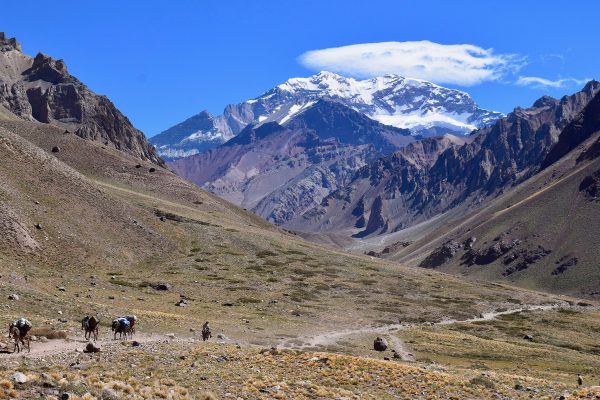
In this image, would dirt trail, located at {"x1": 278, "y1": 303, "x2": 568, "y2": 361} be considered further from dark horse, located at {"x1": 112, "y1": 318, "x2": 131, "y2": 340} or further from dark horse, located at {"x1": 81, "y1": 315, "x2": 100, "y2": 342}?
dark horse, located at {"x1": 81, "y1": 315, "x2": 100, "y2": 342}

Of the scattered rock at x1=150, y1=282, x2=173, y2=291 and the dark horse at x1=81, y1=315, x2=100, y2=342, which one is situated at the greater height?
the scattered rock at x1=150, y1=282, x2=173, y2=291

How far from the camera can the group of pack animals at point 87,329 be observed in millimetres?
34969

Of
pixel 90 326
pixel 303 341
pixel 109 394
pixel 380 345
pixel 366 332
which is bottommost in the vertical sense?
pixel 366 332

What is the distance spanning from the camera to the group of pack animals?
35.0 metres

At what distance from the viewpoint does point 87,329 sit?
142 ft

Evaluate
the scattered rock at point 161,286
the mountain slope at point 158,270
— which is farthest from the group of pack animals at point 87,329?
the scattered rock at point 161,286

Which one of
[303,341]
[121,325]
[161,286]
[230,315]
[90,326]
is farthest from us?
[161,286]

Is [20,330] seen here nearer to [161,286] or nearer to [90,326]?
[90,326]

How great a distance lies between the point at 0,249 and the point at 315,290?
64.2m

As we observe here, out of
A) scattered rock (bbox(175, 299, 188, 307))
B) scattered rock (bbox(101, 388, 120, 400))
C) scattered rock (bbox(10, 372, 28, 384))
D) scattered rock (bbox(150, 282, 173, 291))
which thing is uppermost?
scattered rock (bbox(150, 282, 173, 291))

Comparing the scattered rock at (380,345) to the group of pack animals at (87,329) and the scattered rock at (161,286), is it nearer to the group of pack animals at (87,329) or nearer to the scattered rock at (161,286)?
the group of pack animals at (87,329)

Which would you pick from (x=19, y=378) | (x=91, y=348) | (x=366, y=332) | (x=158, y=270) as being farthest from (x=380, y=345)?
(x=158, y=270)

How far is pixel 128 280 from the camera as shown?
98000 millimetres

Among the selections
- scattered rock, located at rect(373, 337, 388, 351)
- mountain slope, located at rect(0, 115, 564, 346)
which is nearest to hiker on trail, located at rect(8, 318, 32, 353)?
mountain slope, located at rect(0, 115, 564, 346)
